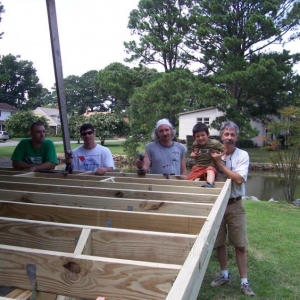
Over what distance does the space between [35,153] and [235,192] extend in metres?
2.65

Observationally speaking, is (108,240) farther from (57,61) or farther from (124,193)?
(57,61)

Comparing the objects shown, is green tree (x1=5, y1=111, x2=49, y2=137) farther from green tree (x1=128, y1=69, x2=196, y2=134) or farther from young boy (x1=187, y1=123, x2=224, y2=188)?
young boy (x1=187, y1=123, x2=224, y2=188)

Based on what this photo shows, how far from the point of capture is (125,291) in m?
1.37

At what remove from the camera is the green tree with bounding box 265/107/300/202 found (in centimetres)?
1162

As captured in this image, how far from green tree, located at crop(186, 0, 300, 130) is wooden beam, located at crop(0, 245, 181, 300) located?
Result: 18.7m

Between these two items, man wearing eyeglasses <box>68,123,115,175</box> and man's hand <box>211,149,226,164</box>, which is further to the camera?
man wearing eyeglasses <box>68,123,115,175</box>

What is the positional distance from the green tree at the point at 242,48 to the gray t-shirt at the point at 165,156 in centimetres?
1600

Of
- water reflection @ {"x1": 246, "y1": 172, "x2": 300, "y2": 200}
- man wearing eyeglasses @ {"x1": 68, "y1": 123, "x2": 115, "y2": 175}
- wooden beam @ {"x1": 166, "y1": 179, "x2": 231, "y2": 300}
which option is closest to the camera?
wooden beam @ {"x1": 166, "y1": 179, "x2": 231, "y2": 300}

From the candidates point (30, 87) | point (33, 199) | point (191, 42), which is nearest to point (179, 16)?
point (191, 42)

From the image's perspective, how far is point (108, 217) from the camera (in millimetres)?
2143

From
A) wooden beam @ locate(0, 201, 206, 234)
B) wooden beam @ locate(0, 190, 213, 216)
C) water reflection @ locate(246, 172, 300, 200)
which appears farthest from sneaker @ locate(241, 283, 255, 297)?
water reflection @ locate(246, 172, 300, 200)

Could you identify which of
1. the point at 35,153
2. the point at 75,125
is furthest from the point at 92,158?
the point at 75,125

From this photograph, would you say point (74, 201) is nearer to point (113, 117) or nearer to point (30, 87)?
point (113, 117)

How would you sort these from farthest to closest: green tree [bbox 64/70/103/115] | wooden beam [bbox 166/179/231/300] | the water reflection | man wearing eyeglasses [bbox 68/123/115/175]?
green tree [bbox 64/70/103/115], the water reflection, man wearing eyeglasses [bbox 68/123/115/175], wooden beam [bbox 166/179/231/300]
